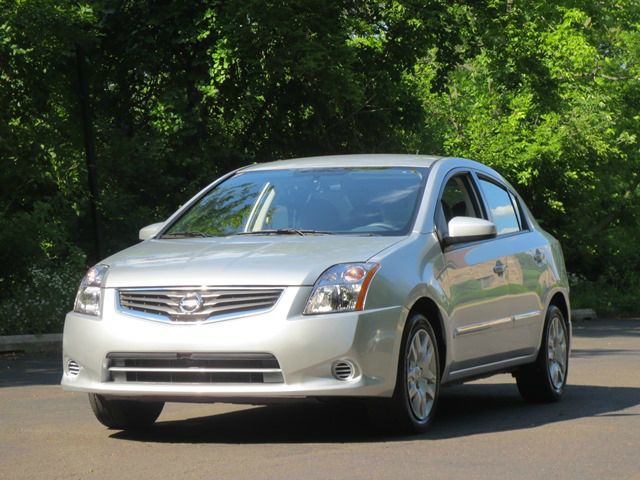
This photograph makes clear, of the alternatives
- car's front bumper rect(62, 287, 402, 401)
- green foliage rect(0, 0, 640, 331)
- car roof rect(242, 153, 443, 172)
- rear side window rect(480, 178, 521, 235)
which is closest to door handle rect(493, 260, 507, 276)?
rear side window rect(480, 178, 521, 235)

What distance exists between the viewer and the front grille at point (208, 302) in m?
8.15

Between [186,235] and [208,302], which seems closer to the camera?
[208,302]

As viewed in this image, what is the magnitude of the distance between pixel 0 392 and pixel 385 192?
449 centimetres

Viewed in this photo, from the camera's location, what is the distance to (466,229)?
30.2 feet

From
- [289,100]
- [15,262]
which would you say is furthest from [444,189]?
[289,100]

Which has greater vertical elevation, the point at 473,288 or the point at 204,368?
the point at 473,288

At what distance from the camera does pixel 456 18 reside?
27953mm

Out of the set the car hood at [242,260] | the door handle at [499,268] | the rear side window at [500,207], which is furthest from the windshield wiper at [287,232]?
the rear side window at [500,207]

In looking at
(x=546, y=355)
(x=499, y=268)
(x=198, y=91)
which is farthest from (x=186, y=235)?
(x=198, y=91)

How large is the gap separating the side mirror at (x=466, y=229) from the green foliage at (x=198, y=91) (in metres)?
10.7

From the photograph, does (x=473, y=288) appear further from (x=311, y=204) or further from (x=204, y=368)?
(x=204, y=368)

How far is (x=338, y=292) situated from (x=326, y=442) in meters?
0.87

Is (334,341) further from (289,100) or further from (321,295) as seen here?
(289,100)

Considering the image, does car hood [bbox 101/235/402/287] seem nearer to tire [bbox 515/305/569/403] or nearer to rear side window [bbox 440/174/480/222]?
rear side window [bbox 440/174/480/222]
